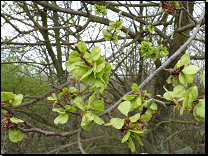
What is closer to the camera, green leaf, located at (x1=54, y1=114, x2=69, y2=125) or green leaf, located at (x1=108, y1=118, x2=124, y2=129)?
green leaf, located at (x1=108, y1=118, x2=124, y2=129)

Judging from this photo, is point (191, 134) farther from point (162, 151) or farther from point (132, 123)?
point (132, 123)

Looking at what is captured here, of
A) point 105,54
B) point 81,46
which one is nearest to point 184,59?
point 81,46

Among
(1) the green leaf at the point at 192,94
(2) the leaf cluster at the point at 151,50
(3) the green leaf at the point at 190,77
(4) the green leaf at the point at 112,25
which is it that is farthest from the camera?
(2) the leaf cluster at the point at 151,50

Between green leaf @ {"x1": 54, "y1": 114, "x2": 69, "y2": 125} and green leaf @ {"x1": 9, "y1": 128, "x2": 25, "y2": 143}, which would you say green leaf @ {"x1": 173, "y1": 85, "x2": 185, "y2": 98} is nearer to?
green leaf @ {"x1": 54, "y1": 114, "x2": 69, "y2": 125}

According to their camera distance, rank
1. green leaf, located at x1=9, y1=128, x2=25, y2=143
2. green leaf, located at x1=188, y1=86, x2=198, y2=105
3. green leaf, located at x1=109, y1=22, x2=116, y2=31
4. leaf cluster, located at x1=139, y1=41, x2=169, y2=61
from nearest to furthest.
Result: 1. green leaf, located at x1=188, y1=86, x2=198, y2=105
2. green leaf, located at x1=9, y1=128, x2=25, y2=143
3. green leaf, located at x1=109, y1=22, x2=116, y2=31
4. leaf cluster, located at x1=139, y1=41, x2=169, y2=61

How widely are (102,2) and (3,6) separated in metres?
2.29

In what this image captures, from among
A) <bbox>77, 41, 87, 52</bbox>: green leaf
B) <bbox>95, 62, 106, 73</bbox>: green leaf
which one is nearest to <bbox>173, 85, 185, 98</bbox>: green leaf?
<bbox>95, 62, 106, 73</bbox>: green leaf

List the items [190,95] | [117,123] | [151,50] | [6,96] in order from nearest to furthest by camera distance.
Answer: [190,95] → [117,123] → [6,96] → [151,50]

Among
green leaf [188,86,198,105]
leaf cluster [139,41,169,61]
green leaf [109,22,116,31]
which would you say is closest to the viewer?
green leaf [188,86,198,105]

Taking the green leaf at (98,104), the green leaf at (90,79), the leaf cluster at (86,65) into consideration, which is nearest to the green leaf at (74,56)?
the leaf cluster at (86,65)

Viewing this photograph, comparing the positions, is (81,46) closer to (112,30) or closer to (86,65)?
(86,65)

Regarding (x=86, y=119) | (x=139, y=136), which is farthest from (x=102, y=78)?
(x=139, y=136)

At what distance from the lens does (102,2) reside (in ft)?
9.65

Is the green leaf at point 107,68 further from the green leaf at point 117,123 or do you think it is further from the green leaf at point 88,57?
the green leaf at point 117,123
